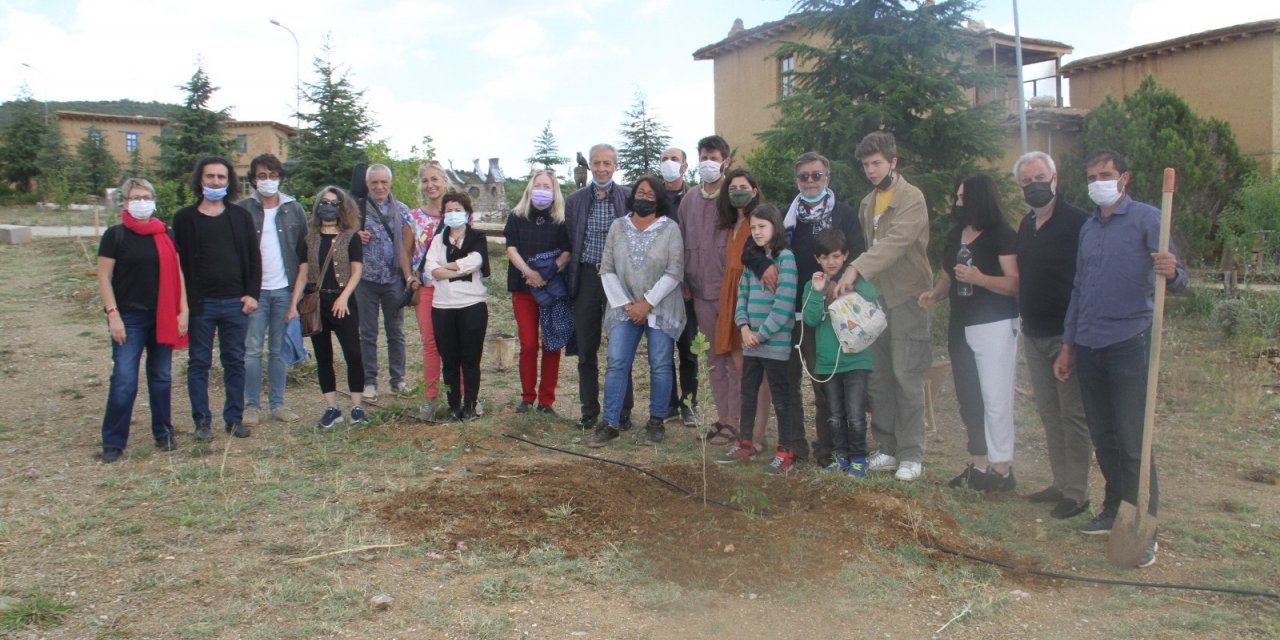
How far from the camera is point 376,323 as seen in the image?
25.3 feet

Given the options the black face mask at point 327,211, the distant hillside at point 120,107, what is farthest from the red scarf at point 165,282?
the distant hillside at point 120,107

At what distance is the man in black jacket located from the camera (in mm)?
6207

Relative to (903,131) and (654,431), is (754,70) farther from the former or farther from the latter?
(654,431)

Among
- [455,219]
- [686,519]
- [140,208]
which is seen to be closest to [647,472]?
[686,519]

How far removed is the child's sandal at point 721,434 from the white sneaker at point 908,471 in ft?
4.30

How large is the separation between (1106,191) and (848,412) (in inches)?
73.6

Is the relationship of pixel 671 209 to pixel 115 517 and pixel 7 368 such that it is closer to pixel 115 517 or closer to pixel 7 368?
pixel 115 517

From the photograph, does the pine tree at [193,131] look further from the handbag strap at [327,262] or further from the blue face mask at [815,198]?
the blue face mask at [815,198]

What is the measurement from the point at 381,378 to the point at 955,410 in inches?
206

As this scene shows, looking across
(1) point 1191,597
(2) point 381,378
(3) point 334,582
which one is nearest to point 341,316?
(2) point 381,378

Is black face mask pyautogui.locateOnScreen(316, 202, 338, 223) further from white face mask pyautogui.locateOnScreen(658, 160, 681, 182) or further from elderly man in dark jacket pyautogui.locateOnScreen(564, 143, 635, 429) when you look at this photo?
white face mask pyautogui.locateOnScreen(658, 160, 681, 182)

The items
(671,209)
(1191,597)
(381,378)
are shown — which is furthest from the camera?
(381,378)

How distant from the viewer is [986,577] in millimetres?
3982

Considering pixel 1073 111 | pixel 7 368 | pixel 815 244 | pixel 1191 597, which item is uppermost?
pixel 1073 111
